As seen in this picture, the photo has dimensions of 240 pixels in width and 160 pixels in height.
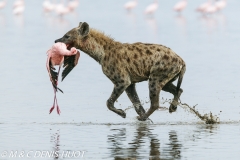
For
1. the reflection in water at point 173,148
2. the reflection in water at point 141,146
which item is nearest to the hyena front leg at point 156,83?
the reflection in water at point 141,146

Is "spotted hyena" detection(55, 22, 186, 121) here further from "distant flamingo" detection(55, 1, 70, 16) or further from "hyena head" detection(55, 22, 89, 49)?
"distant flamingo" detection(55, 1, 70, 16)

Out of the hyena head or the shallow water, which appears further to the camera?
the hyena head

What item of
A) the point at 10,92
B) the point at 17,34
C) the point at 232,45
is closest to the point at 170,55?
the point at 10,92

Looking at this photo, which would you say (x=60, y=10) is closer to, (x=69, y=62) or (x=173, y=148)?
(x=69, y=62)

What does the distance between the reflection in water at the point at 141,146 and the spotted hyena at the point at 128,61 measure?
0.56 m

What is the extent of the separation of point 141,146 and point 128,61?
5.90 feet

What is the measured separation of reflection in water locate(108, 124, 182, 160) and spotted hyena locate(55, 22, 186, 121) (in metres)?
0.56

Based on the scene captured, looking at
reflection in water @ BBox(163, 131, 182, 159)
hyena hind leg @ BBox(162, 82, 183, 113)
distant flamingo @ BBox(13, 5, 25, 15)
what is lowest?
reflection in water @ BBox(163, 131, 182, 159)

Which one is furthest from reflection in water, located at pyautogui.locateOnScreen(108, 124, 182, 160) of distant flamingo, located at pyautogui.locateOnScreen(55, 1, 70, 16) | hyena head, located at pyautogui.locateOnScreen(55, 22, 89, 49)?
distant flamingo, located at pyautogui.locateOnScreen(55, 1, 70, 16)

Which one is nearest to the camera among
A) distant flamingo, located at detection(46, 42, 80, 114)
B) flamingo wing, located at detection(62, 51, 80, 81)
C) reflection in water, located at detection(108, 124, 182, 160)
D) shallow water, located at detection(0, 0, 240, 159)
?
reflection in water, located at detection(108, 124, 182, 160)

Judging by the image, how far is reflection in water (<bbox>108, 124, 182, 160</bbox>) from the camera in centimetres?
948

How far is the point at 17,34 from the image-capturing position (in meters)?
29.2

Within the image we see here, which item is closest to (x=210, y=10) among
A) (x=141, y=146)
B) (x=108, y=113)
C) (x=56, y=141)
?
(x=108, y=113)

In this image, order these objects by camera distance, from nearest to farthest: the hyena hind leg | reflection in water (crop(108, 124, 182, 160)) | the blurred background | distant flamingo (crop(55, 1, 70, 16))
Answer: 1. reflection in water (crop(108, 124, 182, 160))
2. the hyena hind leg
3. the blurred background
4. distant flamingo (crop(55, 1, 70, 16))
